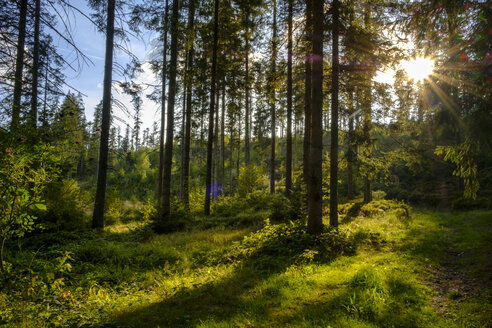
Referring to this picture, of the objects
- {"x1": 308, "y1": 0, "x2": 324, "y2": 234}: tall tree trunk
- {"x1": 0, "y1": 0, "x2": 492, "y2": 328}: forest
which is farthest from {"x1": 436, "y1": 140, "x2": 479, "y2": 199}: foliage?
{"x1": 308, "y1": 0, "x2": 324, "y2": 234}: tall tree trunk

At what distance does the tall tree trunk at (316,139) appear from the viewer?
7598 millimetres

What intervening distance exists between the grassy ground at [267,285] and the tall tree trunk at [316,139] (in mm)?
854

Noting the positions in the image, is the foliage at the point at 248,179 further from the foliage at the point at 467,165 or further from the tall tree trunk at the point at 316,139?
the foliage at the point at 467,165

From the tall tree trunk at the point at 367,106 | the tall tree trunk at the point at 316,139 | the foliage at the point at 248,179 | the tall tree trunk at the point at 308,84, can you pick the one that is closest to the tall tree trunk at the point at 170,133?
the tall tree trunk at the point at 308,84

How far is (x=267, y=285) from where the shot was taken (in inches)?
189

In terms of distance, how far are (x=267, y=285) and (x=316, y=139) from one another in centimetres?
468

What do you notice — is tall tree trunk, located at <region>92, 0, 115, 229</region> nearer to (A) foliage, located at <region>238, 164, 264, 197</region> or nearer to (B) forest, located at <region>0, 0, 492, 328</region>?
(B) forest, located at <region>0, 0, 492, 328</region>

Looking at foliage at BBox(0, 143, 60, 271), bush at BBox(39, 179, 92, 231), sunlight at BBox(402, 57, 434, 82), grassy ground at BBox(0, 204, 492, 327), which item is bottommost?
grassy ground at BBox(0, 204, 492, 327)

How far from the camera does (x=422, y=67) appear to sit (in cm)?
672

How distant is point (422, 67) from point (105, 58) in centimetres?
1209

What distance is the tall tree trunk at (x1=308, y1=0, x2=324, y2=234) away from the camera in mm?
7598

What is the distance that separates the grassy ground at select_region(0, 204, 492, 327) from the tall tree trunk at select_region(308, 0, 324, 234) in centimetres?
85

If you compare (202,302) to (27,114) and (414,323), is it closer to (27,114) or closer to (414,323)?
(414,323)

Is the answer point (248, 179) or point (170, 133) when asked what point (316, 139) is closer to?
point (170, 133)
